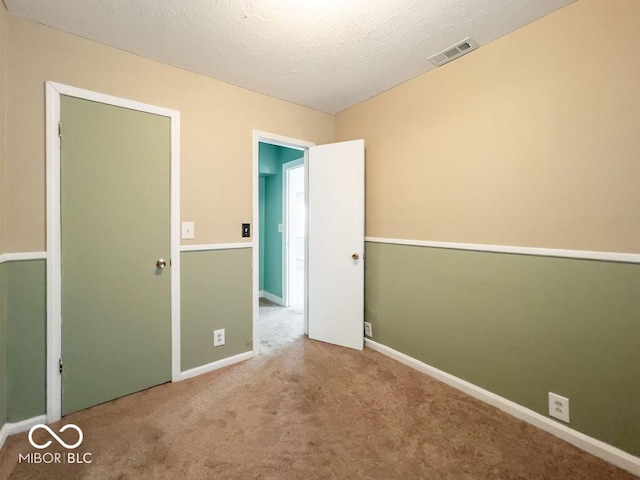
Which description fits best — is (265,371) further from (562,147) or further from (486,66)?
(486,66)

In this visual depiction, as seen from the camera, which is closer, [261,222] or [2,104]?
[2,104]

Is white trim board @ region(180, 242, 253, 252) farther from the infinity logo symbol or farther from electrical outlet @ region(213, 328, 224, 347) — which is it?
the infinity logo symbol

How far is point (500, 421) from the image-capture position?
1673 millimetres

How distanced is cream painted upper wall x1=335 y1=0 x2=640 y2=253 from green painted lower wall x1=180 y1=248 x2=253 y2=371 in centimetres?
148

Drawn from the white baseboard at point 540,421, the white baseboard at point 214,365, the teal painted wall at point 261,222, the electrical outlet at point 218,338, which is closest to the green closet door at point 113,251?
the white baseboard at point 214,365

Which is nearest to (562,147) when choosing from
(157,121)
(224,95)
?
(224,95)

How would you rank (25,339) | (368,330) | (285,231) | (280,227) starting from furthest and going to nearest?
(280,227), (285,231), (368,330), (25,339)

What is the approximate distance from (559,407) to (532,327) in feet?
1.44

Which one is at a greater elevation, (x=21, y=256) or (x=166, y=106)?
(x=166, y=106)

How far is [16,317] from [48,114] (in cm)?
118

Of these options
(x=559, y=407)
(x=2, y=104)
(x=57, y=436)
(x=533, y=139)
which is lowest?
(x=57, y=436)

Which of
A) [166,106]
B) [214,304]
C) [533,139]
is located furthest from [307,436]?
[166,106]

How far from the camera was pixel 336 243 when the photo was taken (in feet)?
8.86

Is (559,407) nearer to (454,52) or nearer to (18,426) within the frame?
(454,52)
